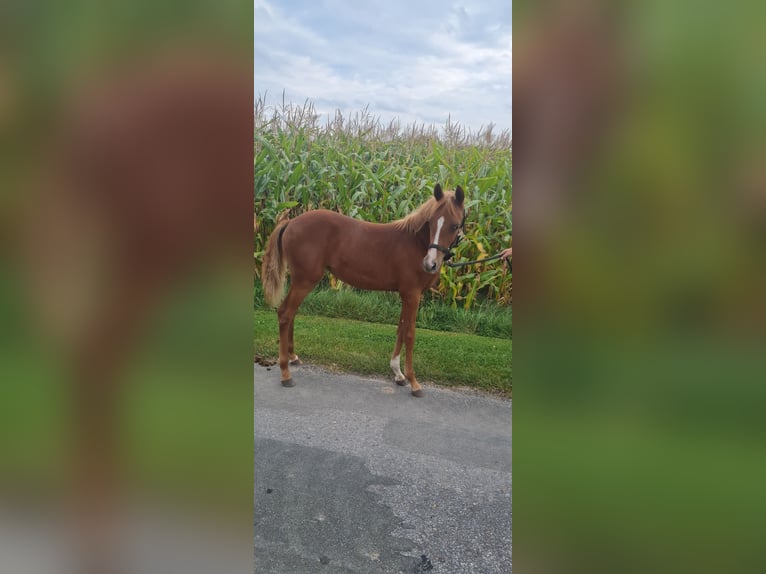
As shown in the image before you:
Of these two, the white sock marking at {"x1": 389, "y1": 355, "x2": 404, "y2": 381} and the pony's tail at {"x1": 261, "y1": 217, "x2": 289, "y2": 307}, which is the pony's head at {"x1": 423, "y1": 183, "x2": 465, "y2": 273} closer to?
the white sock marking at {"x1": 389, "y1": 355, "x2": 404, "y2": 381}

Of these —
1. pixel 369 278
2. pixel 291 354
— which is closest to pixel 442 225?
pixel 369 278

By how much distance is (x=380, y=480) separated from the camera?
207 centimetres

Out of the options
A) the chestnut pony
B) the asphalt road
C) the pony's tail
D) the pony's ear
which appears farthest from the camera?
the pony's tail

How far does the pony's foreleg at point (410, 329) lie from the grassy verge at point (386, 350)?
0.89 ft

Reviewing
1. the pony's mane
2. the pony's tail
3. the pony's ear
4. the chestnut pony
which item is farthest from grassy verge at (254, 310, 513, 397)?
the pony's ear

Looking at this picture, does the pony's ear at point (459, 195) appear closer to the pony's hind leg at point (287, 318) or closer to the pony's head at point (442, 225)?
the pony's head at point (442, 225)

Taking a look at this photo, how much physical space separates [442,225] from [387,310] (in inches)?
50.5

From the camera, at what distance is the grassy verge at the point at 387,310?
12.0 feet

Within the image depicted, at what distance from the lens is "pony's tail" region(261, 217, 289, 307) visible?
11.0 ft

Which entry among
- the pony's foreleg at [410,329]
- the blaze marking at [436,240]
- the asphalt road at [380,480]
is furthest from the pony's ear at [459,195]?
the asphalt road at [380,480]
